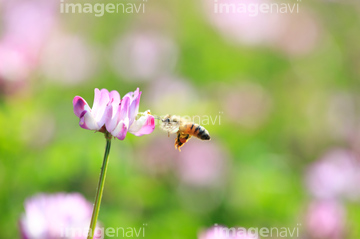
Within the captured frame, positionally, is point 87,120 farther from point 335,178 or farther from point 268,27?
point 268,27

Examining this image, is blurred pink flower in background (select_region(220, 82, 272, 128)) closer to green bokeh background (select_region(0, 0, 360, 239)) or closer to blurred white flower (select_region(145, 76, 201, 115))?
green bokeh background (select_region(0, 0, 360, 239))

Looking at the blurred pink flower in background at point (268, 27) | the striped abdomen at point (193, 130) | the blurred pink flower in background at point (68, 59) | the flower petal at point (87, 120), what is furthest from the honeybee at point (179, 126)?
the blurred pink flower in background at point (268, 27)

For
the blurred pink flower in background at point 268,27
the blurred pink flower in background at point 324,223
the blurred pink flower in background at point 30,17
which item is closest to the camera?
the blurred pink flower in background at point 324,223

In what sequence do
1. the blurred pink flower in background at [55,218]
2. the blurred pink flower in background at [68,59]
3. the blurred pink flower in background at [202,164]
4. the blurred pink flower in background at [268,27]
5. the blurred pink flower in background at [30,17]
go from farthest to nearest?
1. the blurred pink flower in background at [268,27]
2. the blurred pink flower in background at [30,17]
3. the blurred pink flower in background at [68,59]
4. the blurred pink flower in background at [202,164]
5. the blurred pink flower in background at [55,218]

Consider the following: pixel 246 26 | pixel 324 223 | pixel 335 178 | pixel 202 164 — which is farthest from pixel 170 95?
pixel 246 26

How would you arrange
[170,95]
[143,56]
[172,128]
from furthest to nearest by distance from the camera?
[143,56], [170,95], [172,128]

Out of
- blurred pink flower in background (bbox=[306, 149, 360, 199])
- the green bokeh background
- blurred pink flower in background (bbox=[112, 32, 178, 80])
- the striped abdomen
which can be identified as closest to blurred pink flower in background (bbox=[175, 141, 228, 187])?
the green bokeh background

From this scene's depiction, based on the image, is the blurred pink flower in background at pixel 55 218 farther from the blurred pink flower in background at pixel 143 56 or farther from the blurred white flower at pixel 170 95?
the blurred pink flower in background at pixel 143 56

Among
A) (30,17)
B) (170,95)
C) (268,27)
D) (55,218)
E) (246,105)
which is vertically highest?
(268,27)
